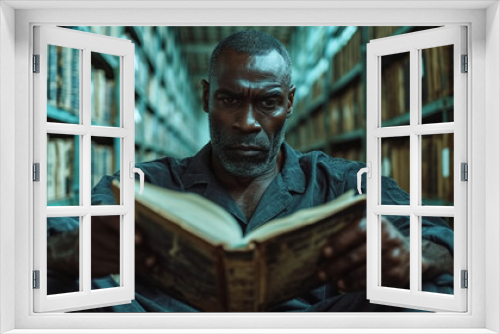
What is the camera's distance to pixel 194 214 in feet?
8.16

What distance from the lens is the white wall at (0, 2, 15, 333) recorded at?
72.5 inches

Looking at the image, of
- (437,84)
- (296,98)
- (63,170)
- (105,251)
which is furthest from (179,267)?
(437,84)

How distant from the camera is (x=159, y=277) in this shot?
2.44 m

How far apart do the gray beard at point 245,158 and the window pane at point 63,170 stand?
2.33 feet

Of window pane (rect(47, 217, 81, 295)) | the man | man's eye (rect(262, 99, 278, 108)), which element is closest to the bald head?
the man

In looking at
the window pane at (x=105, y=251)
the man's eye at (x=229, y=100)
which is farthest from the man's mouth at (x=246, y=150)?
the window pane at (x=105, y=251)

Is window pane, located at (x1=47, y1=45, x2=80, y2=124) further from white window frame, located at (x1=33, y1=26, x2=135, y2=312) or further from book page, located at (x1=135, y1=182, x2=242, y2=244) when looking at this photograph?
book page, located at (x1=135, y1=182, x2=242, y2=244)

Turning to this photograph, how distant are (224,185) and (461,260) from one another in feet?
3.89

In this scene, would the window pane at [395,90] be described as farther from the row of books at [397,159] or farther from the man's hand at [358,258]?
the man's hand at [358,258]

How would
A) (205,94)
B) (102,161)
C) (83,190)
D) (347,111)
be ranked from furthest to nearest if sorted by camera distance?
(347,111), (205,94), (102,161), (83,190)

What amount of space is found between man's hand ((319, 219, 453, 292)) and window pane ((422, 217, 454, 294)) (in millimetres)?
107

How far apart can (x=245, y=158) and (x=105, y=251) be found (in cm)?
82

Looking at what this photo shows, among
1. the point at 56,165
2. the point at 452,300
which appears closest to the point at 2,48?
the point at 56,165

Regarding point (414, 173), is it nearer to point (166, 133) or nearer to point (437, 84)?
point (437, 84)
